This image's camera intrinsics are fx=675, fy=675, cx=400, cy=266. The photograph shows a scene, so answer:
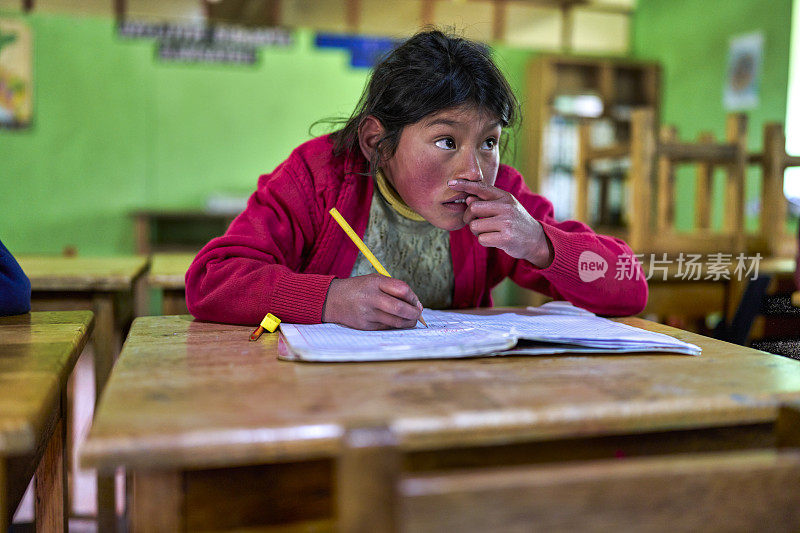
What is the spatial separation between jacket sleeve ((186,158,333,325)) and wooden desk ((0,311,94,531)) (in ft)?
0.61

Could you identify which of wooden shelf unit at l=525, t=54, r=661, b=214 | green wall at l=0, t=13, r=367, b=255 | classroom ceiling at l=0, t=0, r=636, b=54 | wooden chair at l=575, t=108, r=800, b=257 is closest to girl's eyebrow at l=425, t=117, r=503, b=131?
wooden chair at l=575, t=108, r=800, b=257

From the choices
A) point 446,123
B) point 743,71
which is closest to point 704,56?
point 743,71

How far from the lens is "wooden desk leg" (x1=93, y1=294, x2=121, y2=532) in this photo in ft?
5.42

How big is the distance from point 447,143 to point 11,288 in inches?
27.8

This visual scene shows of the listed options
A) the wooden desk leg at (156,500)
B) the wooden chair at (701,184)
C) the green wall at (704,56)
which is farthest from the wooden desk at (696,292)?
the green wall at (704,56)

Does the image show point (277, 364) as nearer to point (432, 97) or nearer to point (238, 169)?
point (432, 97)

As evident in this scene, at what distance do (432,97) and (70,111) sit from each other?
14.6 ft

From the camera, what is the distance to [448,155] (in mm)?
1078

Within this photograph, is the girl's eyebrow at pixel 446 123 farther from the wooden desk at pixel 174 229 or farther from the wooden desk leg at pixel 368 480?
the wooden desk at pixel 174 229

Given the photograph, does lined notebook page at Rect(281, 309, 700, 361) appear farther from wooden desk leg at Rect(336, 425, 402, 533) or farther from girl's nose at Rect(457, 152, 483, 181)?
wooden desk leg at Rect(336, 425, 402, 533)

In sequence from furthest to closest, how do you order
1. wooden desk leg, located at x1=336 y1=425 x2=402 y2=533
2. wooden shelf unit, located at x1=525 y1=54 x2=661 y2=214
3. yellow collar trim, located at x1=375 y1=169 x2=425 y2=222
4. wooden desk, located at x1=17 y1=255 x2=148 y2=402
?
wooden shelf unit, located at x1=525 y1=54 x2=661 y2=214 < wooden desk, located at x1=17 y1=255 x2=148 y2=402 < yellow collar trim, located at x1=375 y1=169 x2=425 y2=222 < wooden desk leg, located at x1=336 y1=425 x2=402 y2=533

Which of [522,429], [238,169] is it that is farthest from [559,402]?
[238,169]

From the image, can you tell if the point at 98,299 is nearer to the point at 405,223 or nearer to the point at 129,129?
the point at 405,223

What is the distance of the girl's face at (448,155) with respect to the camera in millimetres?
1074
